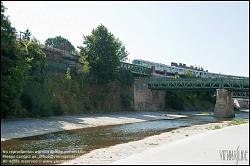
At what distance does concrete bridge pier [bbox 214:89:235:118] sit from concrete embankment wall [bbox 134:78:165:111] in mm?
18596

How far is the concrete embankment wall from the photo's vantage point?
3573 inches

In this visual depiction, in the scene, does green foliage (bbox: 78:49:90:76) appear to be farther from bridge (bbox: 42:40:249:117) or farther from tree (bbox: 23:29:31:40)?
tree (bbox: 23:29:31:40)

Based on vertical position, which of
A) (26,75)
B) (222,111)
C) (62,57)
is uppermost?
(62,57)

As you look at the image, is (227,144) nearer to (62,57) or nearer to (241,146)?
(241,146)

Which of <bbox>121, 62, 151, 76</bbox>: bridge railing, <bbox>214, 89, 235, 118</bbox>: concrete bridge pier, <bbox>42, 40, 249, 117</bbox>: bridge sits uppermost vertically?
<bbox>121, 62, 151, 76</bbox>: bridge railing

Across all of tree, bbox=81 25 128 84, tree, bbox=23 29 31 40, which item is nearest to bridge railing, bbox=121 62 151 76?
tree, bbox=81 25 128 84

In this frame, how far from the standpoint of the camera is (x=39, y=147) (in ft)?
78.5

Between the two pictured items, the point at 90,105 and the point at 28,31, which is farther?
the point at 90,105

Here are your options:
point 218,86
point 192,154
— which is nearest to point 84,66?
point 218,86

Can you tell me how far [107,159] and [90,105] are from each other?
174ft

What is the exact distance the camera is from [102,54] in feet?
243

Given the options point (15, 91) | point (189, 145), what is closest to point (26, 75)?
point (15, 91)

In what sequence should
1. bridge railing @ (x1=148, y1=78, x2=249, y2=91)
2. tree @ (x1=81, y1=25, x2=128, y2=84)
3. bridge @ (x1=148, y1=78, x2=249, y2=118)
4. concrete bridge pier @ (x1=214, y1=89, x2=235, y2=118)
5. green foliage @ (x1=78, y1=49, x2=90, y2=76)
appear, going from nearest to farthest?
green foliage @ (x1=78, y1=49, x2=90, y2=76)
tree @ (x1=81, y1=25, x2=128, y2=84)
concrete bridge pier @ (x1=214, y1=89, x2=235, y2=118)
bridge @ (x1=148, y1=78, x2=249, y2=118)
bridge railing @ (x1=148, y1=78, x2=249, y2=91)

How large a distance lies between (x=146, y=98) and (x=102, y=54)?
82.4ft
